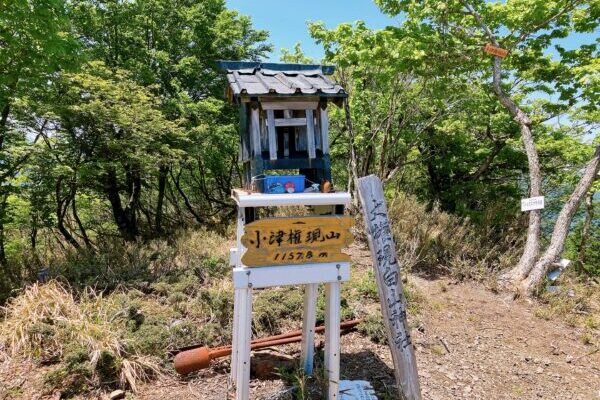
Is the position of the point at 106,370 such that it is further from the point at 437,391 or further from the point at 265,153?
the point at 437,391

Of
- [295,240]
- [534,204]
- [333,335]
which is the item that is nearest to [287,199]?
[295,240]

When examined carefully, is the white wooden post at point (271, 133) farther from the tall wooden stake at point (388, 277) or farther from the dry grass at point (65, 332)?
the dry grass at point (65, 332)

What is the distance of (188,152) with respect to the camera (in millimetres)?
8062

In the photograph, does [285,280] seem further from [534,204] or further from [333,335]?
[534,204]

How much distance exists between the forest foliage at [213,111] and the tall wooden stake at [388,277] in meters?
3.97

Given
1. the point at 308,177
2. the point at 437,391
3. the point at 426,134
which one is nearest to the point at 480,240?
the point at 426,134

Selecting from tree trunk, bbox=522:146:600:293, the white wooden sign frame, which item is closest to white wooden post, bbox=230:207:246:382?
the white wooden sign frame

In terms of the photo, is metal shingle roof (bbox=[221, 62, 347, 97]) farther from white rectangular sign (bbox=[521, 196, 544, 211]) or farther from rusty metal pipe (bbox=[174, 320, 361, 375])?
white rectangular sign (bbox=[521, 196, 544, 211])

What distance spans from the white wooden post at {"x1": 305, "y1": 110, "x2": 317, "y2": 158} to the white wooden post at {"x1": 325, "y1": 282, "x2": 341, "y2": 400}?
0.97m

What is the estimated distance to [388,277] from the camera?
2.71 m

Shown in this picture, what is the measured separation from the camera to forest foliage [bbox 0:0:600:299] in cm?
592

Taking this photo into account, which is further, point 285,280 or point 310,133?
point 310,133

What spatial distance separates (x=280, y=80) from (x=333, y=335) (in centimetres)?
193

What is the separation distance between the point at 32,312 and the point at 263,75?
11.4ft
